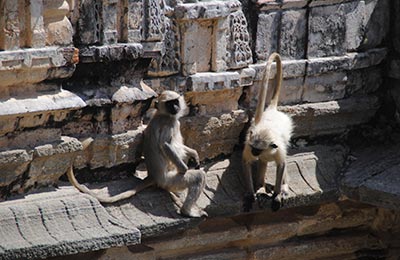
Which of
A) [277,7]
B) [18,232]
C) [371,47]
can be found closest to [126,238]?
[18,232]

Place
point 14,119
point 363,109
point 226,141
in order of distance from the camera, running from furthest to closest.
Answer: point 363,109
point 226,141
point 14,119

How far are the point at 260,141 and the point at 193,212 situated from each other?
1013mm

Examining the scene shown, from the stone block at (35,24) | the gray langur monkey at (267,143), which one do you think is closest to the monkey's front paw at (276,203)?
the gray langur monkey at (267,143)

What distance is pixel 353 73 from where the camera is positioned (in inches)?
552

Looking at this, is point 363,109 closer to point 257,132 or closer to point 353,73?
point 353,73

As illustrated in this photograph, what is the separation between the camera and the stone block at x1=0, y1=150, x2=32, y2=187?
36.6ft

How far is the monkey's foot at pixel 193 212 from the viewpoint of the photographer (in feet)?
40.2

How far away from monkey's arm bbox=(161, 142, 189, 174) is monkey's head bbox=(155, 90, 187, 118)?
29 centimetres

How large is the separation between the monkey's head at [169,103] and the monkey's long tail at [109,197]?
652 millimetres

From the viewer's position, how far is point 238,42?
12.9m

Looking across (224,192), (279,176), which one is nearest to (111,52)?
(224,192)

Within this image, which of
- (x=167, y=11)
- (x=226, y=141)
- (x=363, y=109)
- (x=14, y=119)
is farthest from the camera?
(x=363, y=109)

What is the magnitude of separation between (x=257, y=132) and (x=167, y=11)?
1438 mm

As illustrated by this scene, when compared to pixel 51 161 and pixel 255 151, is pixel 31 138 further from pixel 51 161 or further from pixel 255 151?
pixel 255 151
